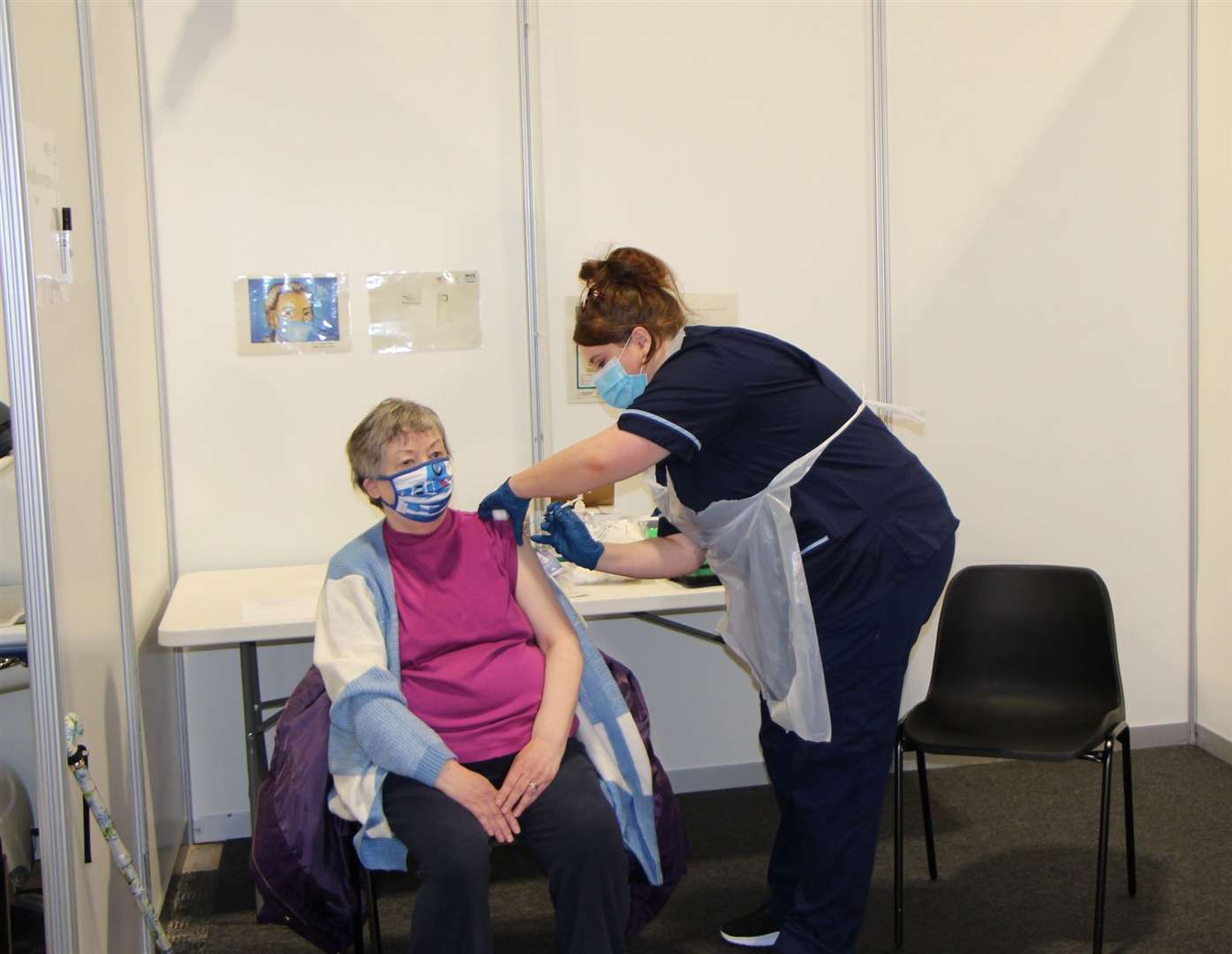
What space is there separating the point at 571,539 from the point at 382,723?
49 cm

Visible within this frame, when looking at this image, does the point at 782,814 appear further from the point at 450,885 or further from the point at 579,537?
the point at 450,885

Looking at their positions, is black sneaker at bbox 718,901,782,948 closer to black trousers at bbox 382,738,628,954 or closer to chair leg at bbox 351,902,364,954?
black trousers at bbox 382,738,628,954

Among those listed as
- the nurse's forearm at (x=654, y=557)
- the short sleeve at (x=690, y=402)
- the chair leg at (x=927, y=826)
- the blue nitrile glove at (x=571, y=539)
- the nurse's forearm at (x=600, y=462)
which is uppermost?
Answer: the short sleeve at (x=690, y=402)

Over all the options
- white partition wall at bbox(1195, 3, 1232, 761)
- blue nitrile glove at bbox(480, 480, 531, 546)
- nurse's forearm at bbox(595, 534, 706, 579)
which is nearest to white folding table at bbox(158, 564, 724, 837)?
nurse's forearm at bbox(595, 534, 706, 579)

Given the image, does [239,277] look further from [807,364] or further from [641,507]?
[807,364]

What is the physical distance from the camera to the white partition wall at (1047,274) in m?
3.15

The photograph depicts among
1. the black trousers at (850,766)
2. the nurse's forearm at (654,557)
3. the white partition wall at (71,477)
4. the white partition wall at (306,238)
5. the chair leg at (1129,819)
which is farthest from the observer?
the white partition wall at (306,238)

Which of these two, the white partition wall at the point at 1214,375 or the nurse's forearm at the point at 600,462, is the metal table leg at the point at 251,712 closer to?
the nurse's forearm at the point at 600,462

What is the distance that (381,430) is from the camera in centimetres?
204

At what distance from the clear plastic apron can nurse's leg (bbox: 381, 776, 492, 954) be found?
60cm

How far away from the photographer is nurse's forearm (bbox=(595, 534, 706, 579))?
2303mm

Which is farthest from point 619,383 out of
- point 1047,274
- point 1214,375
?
point 1214,375

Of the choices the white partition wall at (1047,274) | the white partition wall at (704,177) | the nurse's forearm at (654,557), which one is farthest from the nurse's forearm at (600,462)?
the white partition wall at (1047,274)

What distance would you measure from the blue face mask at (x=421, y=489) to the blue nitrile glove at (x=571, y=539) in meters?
0.24
